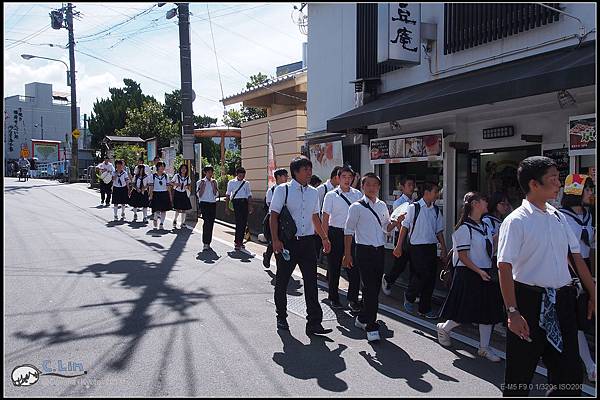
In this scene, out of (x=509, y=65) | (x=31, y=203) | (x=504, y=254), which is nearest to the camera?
(x=504, y=254)

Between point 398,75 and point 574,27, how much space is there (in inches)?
157

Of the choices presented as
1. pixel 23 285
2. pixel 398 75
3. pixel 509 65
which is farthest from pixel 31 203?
pixel 509 65

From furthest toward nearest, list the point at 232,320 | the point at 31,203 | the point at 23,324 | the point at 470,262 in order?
the point at 31,203 < the point at 232,320 < the point at 23,324 < the point at 470,262

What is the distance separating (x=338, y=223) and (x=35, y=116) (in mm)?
65851

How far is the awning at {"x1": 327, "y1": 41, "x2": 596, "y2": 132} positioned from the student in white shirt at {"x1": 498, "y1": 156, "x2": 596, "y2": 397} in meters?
2.94

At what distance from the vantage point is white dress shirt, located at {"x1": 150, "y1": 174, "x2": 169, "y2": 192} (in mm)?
13812

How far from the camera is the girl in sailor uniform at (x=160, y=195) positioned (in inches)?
532

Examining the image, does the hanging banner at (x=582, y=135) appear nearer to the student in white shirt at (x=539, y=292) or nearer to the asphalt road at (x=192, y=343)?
the asphalt road at (x=192, y=343)

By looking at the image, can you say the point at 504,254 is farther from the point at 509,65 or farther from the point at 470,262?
the point at 509,65

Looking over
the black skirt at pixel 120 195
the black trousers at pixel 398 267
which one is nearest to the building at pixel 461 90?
the black trousers at pixel 398 267

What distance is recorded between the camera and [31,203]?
18.5 metres

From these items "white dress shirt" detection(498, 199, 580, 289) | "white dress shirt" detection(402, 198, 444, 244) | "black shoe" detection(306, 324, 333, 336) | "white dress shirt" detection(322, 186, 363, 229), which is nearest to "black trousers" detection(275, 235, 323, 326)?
"black shoe" detection(306, 324, 333, 336)

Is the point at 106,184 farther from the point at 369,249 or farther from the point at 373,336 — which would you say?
the point at 373,336

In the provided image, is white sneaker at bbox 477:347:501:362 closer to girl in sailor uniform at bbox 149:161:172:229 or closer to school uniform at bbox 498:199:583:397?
school uniform at bbox 498:199:583:397
